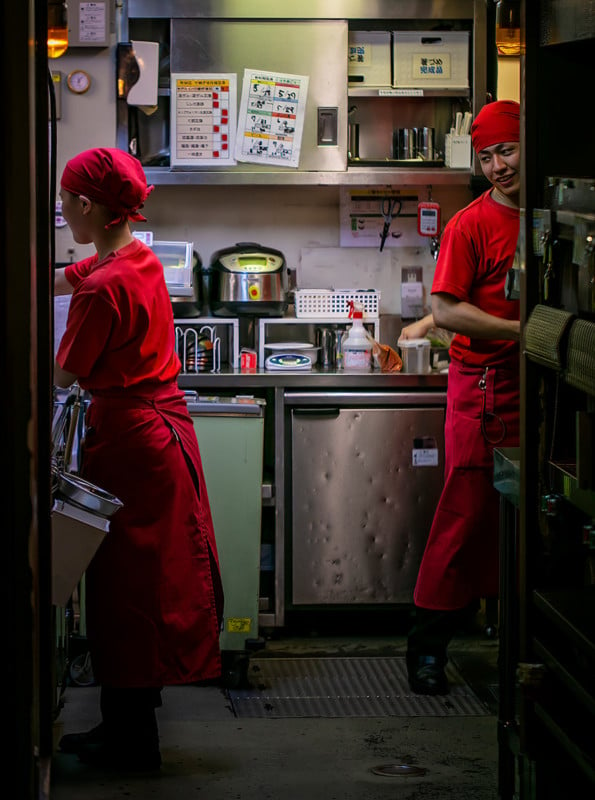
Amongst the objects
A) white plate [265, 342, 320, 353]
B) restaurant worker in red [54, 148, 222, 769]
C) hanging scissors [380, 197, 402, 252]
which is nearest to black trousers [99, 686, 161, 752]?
restaurant worker in red [54, 148, 222, 769]

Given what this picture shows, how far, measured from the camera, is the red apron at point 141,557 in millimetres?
3010

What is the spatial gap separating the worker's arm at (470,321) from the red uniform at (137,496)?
37.7 inches

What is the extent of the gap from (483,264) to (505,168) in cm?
30

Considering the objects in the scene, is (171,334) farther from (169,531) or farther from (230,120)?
(230,120)


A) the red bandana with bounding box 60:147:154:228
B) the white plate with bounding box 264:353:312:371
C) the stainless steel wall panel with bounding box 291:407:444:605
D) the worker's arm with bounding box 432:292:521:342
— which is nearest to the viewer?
the red bandana with bounding box 60:147:154:228

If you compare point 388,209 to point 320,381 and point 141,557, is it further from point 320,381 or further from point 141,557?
point 141,557

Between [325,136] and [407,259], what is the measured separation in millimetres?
688

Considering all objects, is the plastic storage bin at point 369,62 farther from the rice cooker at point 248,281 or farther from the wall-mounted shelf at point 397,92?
the rice cooker at point 248,281

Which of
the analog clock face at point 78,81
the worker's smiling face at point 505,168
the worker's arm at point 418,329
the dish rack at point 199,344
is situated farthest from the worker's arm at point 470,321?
the analog clock face at point 78,81

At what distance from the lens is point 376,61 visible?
15.3 ft

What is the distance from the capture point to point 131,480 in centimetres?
302

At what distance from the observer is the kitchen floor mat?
362 cm

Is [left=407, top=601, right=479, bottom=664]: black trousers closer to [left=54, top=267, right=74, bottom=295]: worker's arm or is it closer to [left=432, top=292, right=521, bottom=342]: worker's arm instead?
[left=432, top=292, right=521, bottom=342]: worker's arm

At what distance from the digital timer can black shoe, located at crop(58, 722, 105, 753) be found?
241 centimetres
